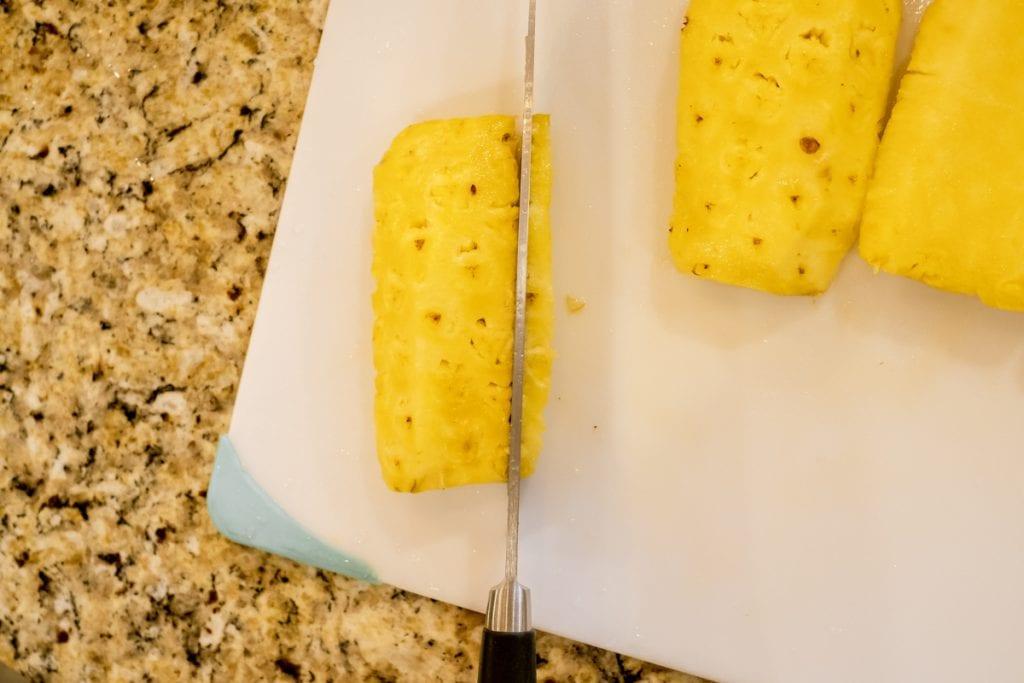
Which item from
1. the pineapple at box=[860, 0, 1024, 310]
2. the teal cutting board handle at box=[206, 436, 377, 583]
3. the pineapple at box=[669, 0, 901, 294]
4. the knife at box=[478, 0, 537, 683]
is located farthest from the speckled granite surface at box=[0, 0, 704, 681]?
the pineapple at box=[860, 0, 1024, 310]

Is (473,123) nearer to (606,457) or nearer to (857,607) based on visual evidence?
(606,457)

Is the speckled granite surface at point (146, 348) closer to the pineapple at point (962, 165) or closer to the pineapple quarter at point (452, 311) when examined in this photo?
the pineapple quarter at point (452, 311)

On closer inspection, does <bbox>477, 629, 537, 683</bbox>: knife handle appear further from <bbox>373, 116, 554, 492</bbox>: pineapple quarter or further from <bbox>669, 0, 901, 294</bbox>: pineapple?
<bbox>669, 0, 901, 294</bbox>: pineapple

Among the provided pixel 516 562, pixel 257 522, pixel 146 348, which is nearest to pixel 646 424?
pixel 516 562

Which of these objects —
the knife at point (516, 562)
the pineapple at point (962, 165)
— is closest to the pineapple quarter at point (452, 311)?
the knife at point (516, 562)

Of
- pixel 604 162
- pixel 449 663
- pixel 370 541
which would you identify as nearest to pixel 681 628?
pixel 449 663

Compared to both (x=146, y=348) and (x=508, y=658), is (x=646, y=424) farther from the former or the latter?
(x=146, y=348)
